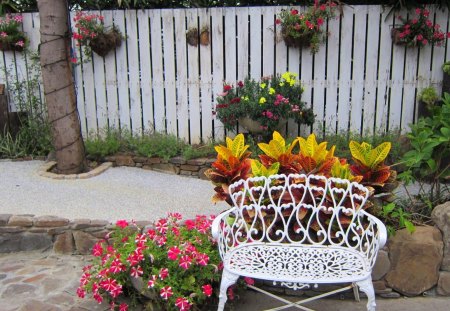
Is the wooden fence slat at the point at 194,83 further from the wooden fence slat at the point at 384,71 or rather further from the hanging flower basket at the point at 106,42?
the wooden fence slat at the point at 384,71

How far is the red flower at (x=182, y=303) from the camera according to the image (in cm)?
278

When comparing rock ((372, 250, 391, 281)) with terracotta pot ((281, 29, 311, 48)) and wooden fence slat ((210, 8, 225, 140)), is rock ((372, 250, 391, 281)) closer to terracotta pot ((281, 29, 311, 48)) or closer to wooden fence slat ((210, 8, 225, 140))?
terracotta pot ((281, 29, 311, 48))

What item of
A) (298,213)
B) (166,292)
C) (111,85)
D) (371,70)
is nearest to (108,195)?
(111,85)

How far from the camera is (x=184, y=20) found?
5.66m

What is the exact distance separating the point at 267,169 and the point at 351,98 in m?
2.89

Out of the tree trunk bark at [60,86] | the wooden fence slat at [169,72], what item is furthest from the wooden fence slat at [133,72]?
the tree trunk bark at [60,86]

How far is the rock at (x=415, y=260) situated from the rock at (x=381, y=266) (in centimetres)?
3

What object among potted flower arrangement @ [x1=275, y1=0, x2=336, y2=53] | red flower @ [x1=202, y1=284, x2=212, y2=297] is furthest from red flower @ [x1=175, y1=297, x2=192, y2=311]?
potted flower arrangement @ [x1=275, y1=0, x2=336, y2=53]

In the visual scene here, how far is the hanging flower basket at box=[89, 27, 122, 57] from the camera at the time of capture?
5625 millimetres

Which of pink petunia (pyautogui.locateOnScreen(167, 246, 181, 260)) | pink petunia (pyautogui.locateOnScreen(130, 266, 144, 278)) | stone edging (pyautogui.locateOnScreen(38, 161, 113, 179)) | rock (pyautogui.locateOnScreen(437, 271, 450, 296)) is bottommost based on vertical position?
rock (pyautogui.locateOnScreen(437, 271, 450, 296))

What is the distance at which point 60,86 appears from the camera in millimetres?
5043

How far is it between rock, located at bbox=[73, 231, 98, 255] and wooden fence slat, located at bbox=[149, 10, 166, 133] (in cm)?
231

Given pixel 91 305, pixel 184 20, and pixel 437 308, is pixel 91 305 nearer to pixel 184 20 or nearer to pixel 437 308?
pixel 437 308

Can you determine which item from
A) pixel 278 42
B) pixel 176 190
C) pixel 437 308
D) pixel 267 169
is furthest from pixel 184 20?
pixel 437 308
